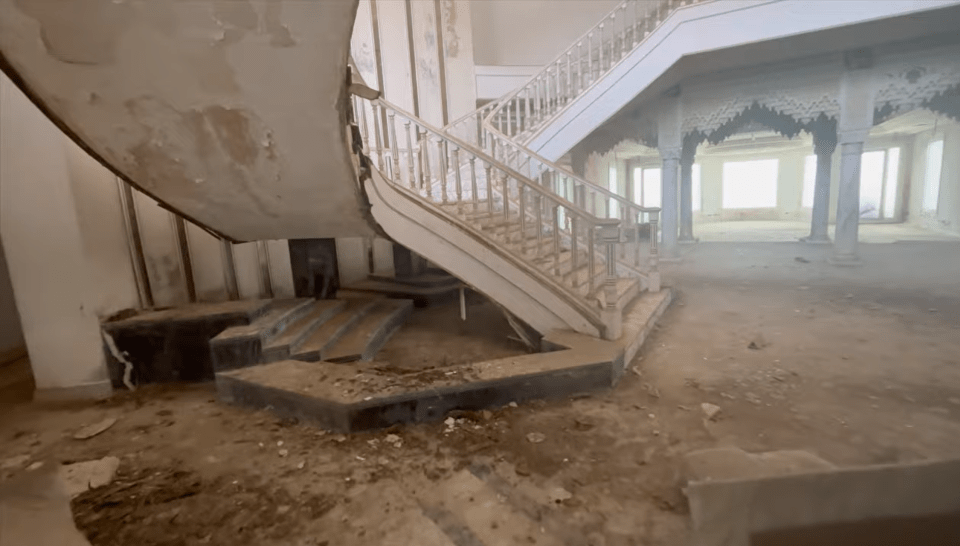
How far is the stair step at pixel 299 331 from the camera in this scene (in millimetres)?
3818

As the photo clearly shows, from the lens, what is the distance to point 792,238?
10.8 meters

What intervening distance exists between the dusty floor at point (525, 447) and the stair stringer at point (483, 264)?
32.9 inches

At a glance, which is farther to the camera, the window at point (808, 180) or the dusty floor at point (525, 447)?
the window at point (808, 180)

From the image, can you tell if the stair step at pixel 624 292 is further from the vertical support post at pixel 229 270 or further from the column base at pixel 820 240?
the column base at pixel 820 240

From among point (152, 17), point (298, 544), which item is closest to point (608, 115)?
point (152, 17)

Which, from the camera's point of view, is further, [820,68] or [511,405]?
[820,68]

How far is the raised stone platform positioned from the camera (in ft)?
9.84

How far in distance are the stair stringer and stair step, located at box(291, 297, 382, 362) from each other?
1192mm

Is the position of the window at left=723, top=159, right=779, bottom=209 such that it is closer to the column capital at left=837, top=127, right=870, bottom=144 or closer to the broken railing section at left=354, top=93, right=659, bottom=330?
the column capital at left=837, top=127, right=870, bottom=144

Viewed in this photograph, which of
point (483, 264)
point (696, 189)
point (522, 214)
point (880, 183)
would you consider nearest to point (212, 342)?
point (483, 264)

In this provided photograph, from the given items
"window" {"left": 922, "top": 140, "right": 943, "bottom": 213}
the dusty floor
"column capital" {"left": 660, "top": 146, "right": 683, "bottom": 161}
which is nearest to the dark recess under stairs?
the dusty floor

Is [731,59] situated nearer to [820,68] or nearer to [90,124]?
[820,68]

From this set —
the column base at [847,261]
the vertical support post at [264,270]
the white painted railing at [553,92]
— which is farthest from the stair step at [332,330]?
the column base at [847,261]

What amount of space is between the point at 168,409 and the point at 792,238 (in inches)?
497
